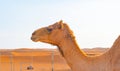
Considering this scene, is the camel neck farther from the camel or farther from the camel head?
the camel head

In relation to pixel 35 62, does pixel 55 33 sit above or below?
above

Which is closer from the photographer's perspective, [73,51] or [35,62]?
[73,51]

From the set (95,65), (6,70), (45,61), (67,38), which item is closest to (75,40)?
(67,38)

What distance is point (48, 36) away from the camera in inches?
302

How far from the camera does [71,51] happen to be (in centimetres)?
768

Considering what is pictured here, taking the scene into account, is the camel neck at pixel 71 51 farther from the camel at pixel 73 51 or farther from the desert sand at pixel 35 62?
the desert sand at pixel 35 62

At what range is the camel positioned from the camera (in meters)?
7.46

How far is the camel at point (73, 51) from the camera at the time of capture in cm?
746

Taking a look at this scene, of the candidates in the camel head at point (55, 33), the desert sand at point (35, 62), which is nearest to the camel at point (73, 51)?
the camel head at point (55, 33)

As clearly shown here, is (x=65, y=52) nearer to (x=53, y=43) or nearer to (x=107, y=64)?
(x=53, y=43)

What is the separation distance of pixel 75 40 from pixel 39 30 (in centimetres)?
68

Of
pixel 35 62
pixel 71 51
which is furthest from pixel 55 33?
pixel 35 62

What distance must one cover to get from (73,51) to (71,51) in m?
0.04

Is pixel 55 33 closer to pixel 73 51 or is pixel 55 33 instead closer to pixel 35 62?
pixel 73 51
